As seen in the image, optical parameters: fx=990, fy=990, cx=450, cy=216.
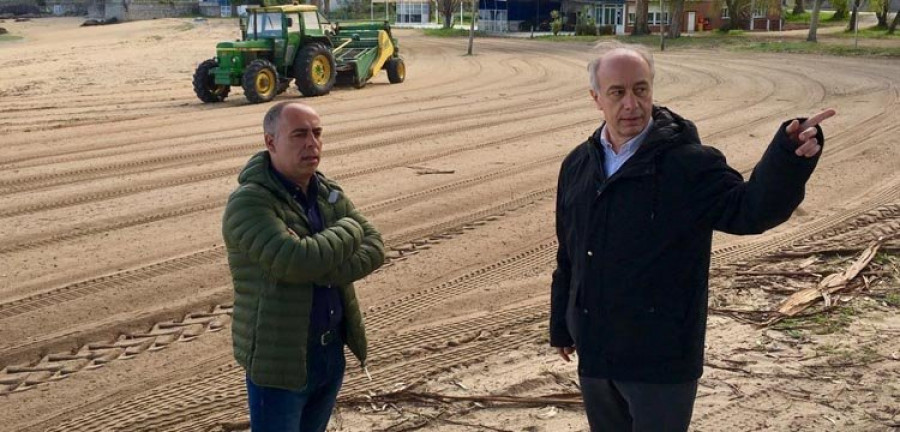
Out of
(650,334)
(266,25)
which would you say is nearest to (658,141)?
(650,334)

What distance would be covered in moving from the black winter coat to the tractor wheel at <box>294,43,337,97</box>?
53.2 feet

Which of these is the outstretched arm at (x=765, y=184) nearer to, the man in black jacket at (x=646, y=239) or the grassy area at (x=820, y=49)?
the man in black jacket at (x=646, y=239)

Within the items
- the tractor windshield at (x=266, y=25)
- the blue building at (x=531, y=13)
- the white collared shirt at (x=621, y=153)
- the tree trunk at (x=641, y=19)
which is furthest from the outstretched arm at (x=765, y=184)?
the blue building at (x=531, y=13)

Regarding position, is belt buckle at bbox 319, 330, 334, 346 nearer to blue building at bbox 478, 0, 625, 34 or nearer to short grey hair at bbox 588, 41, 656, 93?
short grey hair at bbox 588, 41, 656, 93

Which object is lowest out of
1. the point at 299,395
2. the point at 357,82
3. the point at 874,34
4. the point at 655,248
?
the point at 357,82

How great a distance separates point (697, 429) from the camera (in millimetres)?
4516

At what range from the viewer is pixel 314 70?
19.0 meters

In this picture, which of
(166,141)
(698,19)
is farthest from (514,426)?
(698,19)

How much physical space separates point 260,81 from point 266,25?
1.70m

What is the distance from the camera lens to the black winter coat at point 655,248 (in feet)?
9.39

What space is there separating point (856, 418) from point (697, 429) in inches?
29.8

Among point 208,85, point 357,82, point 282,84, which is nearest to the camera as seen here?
point 208,85

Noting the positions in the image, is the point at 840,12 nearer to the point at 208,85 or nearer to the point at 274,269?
the point at 208,85

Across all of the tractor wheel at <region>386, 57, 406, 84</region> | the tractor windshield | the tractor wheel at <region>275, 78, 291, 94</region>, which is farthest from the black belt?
the tractor wheel at <region>386, 57, 406, 84</region>
